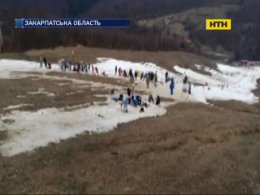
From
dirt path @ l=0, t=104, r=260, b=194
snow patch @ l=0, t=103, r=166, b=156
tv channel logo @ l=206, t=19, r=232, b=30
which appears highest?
tv channel logo @ l=206, t=19, r=232, b=30

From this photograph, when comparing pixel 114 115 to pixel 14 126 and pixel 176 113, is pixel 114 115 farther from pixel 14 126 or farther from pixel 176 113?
pixel 14 126

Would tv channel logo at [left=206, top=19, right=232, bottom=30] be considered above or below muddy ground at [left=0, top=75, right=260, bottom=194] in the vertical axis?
above

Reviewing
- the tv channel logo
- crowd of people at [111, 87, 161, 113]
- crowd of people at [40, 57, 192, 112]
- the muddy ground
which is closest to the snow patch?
crowd of people at [111, 87, 161, 113]

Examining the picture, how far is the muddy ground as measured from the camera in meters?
20.5

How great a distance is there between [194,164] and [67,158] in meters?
6.57

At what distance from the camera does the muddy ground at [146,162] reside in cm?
2047

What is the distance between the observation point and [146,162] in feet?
78.4

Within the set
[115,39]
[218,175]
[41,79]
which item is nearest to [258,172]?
[218,175]
